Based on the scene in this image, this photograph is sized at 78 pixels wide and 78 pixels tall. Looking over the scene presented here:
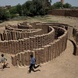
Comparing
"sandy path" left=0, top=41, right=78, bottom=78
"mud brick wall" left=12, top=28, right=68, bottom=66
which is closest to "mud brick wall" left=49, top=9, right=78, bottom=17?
"mud brick wall" left=12, top=28, right=68, bottom=66

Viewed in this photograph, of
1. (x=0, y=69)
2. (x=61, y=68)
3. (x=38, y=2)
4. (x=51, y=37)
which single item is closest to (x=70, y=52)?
(x=51, y=37)

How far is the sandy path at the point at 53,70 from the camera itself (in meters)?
9.68

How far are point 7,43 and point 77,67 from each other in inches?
231

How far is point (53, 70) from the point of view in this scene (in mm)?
10367

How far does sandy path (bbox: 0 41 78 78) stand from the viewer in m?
9.68

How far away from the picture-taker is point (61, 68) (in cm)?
1063

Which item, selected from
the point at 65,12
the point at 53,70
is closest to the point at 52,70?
the point at 53,70

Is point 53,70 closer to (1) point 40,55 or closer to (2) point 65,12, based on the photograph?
(1) point 40,55

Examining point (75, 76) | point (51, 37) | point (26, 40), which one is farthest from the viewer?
point (51, 37)

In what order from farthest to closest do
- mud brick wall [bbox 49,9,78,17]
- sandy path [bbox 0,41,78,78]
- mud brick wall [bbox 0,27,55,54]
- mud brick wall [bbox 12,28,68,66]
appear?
mud brick wall [bbox 49,9,78,17], mud brick wall [bbox 0,27,55,54], mud brick wall [bbox 12,28,68,66], sandy path [bbox 0,41,78,78]

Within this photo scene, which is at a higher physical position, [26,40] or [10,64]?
[26,40]

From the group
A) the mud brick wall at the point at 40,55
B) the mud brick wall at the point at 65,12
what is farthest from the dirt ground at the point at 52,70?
the mud brick wall at the point at 65,12

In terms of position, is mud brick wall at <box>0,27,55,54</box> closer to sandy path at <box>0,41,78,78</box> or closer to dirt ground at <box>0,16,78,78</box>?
dirt ground at <box>0,16,78,78</box>

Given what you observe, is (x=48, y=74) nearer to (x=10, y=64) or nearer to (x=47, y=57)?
(x=47, y=57)
